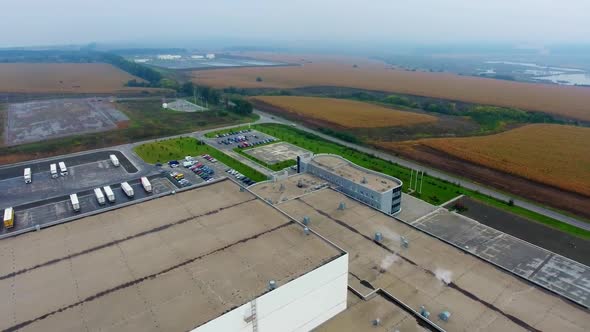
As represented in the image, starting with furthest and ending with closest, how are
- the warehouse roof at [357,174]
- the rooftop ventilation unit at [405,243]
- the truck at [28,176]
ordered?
the truck at [28,176] → the warehouse roof at [357,174] → the rooftop ventilation unit at [405,243]

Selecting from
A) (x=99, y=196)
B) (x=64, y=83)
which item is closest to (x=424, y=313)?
(x=99, y=196)

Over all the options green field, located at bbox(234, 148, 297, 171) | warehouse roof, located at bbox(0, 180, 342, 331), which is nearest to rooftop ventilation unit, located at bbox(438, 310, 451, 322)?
warehouse roof, located at bbox(0, 180, 342, 331)

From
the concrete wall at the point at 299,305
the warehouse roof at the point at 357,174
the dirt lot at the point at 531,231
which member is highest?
the concrete wall at the point at 299,305

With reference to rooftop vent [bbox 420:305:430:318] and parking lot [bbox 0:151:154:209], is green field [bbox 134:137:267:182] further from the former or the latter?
rooftop vent [bbox 420:305:430:318]

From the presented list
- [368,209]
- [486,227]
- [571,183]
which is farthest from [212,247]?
[571,183]

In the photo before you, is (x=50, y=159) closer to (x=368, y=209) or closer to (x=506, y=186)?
(x=368, y=209)

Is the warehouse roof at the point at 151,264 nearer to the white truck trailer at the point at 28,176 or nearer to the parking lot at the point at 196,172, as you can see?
the parking lot at the point at 196,172

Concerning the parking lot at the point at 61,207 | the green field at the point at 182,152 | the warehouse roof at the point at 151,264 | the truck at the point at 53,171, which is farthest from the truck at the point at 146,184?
the warehouse roof at the point at 151,264
